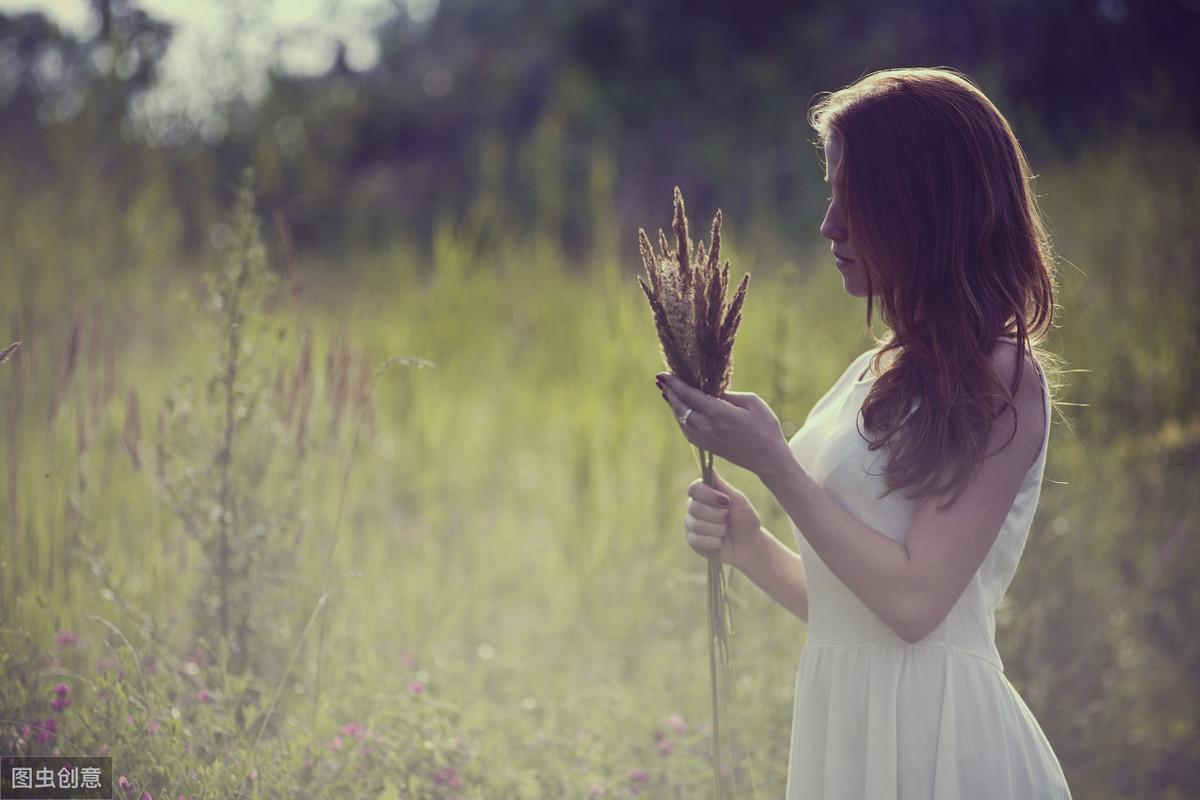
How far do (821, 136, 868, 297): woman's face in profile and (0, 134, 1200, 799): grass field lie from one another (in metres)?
0.91

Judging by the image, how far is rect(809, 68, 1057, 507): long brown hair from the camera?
5.24 feet

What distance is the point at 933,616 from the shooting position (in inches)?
62.0

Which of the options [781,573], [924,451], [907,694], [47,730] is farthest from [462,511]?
[924,451]

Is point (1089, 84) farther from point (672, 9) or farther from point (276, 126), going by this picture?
point (276, 126)

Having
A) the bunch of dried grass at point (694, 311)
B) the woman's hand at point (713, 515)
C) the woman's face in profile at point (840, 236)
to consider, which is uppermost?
the woman's face in profile at point (840, 236)

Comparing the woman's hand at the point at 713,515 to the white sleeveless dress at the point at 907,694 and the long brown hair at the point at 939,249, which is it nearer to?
the white sleeveless dress at the point at 907,694

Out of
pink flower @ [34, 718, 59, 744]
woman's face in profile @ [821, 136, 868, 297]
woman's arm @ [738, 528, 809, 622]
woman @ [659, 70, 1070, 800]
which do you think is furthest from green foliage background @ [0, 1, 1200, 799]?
woman's arm @ [738, 528, 809, 622]

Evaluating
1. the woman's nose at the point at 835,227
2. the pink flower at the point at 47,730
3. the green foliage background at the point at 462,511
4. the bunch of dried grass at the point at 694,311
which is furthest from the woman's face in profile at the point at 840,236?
the pink flower at the point at 47,730

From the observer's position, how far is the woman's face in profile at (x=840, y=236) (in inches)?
67.5

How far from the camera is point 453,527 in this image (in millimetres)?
4051

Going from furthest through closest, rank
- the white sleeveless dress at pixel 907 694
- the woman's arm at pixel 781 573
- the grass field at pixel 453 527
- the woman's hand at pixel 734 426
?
1. the grass field at pixel 453 527
2. the woman's arm at pixel 781 573
3. the white sleeveless dress at pixel 907 694
4. the woman's hand at pixel 734 426

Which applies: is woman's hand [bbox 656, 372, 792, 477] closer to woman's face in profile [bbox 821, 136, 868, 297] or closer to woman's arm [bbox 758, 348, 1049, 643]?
woman's arm [bbox 758, 348, 1049, 643]

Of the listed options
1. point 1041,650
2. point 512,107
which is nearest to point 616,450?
point 1041,650

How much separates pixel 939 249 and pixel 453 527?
275 centimetres
